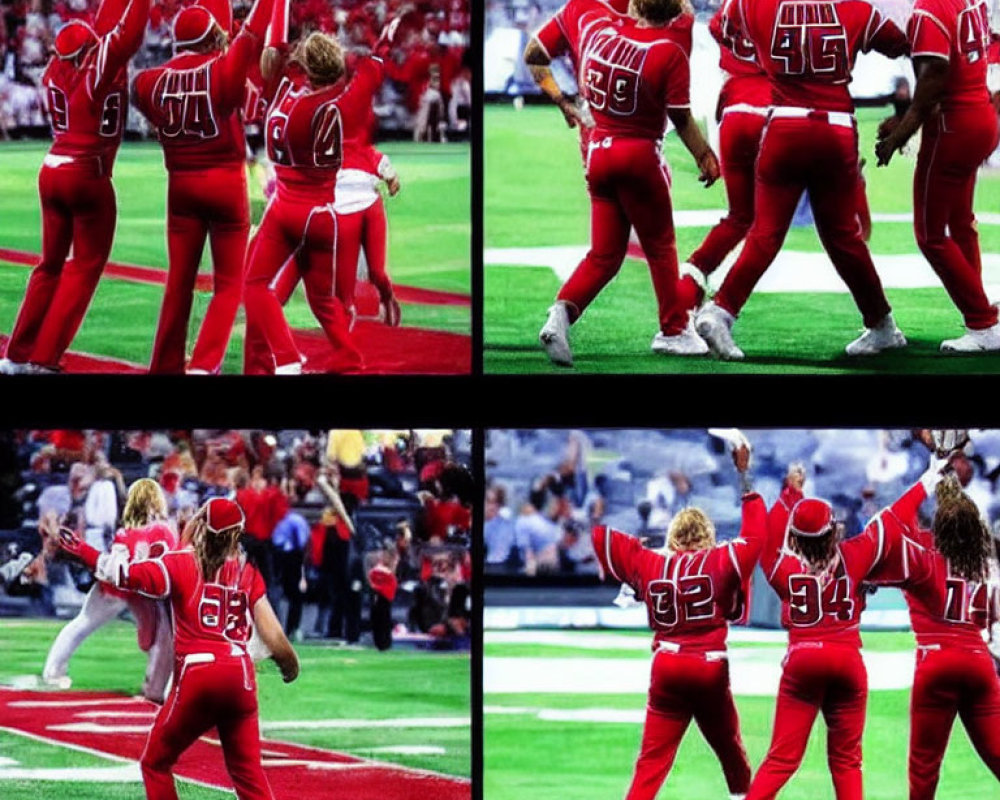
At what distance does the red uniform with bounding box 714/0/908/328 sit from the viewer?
6.11 m

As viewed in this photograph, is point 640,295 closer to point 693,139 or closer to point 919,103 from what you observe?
point 693,139

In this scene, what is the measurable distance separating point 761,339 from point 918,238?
1.24 ft

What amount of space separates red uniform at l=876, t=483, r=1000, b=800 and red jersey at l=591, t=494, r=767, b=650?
10.6 inches

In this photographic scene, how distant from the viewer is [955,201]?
243 inches

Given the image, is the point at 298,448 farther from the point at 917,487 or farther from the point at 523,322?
the point at 917,487

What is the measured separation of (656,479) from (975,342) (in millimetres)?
707

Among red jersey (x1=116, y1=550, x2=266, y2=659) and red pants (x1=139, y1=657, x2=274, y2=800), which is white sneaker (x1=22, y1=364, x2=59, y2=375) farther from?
red pants (x1=139, y1=657, x2=274, y2=800)

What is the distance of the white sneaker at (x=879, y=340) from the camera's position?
6.20m

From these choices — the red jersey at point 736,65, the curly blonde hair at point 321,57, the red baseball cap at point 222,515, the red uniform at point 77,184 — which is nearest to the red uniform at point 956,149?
the red jersey at point 736,65

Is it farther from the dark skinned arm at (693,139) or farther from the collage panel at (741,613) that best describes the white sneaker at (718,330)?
the dark skinned arm at (693,139)

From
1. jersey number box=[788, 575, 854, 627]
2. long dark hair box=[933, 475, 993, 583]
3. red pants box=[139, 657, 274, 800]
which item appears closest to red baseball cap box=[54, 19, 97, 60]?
red pants box=[139, 657, 274, 800]

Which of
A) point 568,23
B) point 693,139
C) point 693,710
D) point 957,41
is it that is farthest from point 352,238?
point 957,41

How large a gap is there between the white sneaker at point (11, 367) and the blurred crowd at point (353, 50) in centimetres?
46

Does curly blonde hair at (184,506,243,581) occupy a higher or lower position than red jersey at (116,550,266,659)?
higher
